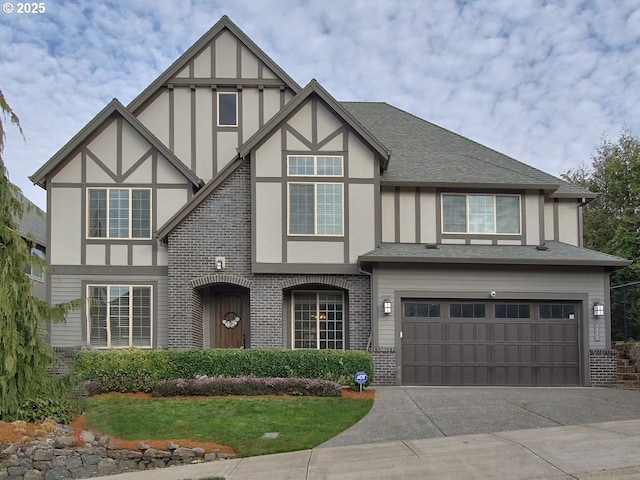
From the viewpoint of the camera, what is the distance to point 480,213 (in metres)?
18.2

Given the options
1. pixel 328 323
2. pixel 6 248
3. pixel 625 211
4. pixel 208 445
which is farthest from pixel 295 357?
pixel 625 211

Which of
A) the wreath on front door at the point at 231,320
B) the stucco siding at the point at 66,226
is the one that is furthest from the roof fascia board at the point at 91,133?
the wreath on front door at the point at 231,320

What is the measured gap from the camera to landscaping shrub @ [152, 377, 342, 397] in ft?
46.0

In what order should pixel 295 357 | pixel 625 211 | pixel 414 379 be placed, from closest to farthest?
1. pixel 295 357
2. pixel 414 379
3. pixel 625 211

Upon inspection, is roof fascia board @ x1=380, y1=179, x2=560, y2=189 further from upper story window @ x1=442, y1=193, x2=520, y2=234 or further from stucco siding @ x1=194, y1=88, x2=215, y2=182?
stucco siding @ x1=194, y1=88, x2=215, y2=182

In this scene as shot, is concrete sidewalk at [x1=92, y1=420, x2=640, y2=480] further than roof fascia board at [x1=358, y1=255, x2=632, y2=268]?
No

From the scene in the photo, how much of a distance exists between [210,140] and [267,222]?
4.10 m

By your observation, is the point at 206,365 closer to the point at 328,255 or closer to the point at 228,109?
the point at 328,255

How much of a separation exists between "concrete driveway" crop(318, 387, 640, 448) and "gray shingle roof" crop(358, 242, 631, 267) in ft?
10.7

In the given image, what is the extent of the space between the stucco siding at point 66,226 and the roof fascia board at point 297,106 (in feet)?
16.7

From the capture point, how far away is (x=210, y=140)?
19359 mm

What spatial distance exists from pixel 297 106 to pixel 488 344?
8.24 meters

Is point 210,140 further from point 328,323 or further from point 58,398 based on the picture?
point 58,398

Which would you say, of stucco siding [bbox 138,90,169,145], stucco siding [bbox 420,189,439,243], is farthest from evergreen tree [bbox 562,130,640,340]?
stucco siding [bbox 138,90,169,145]
